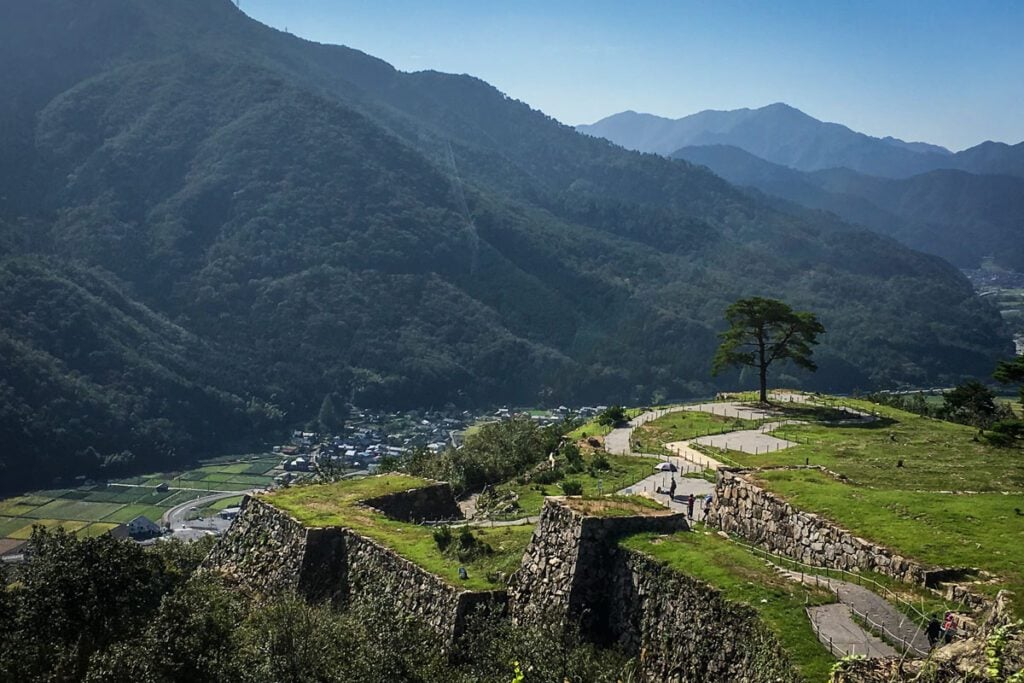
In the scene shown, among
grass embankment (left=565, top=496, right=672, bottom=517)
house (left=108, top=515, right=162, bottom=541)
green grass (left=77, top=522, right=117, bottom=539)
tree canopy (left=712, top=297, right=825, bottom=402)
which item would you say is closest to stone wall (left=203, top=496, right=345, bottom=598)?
grass embankment (left=565, top=496, right=672, bottom=517)

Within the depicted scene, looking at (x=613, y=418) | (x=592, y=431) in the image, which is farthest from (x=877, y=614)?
(x=613, y=418)

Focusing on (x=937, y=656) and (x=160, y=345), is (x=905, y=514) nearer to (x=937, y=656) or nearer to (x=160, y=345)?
(x=937, y=656)

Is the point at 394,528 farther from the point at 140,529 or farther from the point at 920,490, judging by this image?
the point at 140,529

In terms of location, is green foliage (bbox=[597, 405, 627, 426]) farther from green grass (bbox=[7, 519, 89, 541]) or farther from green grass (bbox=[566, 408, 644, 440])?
green grass (bbox=[7, 519, 89, 541])

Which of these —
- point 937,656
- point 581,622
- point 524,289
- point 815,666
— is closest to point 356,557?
point 581,622

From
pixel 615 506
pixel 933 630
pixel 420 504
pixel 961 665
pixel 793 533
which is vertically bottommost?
pixel 420 504
